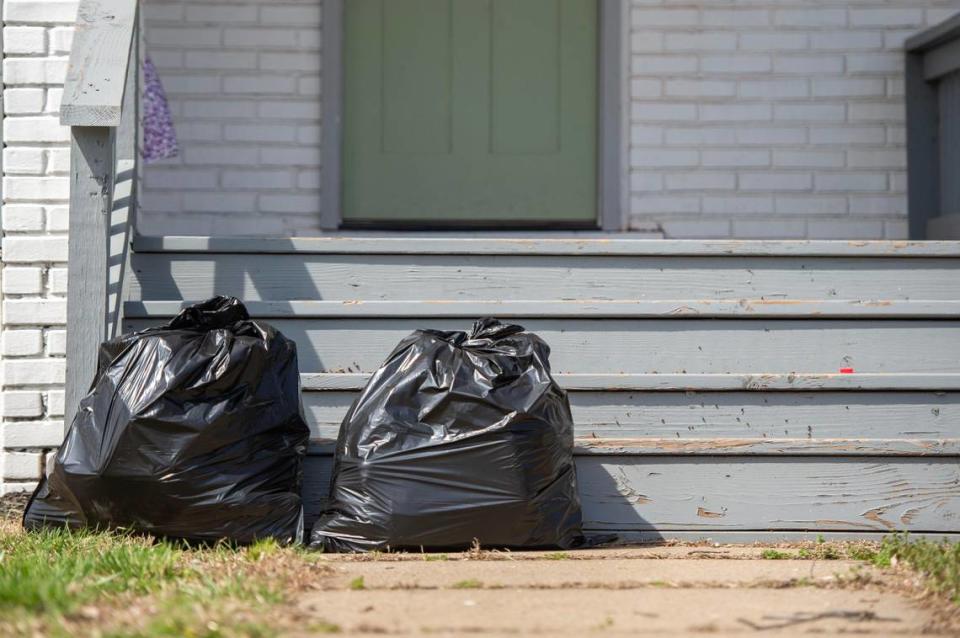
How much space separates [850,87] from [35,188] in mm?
3740

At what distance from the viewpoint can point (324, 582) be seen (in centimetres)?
297

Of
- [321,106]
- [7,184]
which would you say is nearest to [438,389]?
[7,184]

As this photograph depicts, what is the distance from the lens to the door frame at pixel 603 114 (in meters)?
5.73

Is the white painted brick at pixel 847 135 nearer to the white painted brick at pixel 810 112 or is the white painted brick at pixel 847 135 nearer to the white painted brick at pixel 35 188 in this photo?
the white painted brick at pixel 810 112

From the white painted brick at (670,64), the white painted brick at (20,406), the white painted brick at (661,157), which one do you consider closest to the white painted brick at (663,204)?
the white painted brick at (661,157)

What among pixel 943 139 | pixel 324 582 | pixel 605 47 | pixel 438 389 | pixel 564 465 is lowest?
pixel 324 582

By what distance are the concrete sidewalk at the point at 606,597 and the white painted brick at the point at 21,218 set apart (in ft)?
5.83

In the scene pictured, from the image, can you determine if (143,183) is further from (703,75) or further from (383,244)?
(703,75)

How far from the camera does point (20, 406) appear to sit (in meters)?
4.12

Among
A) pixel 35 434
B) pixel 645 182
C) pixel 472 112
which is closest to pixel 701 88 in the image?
pixel 645 182

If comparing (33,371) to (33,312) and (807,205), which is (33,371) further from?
(807,205)

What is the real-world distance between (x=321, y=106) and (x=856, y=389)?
2997 millimetres

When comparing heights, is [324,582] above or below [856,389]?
below

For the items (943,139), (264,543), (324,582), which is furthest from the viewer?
(943,139)
